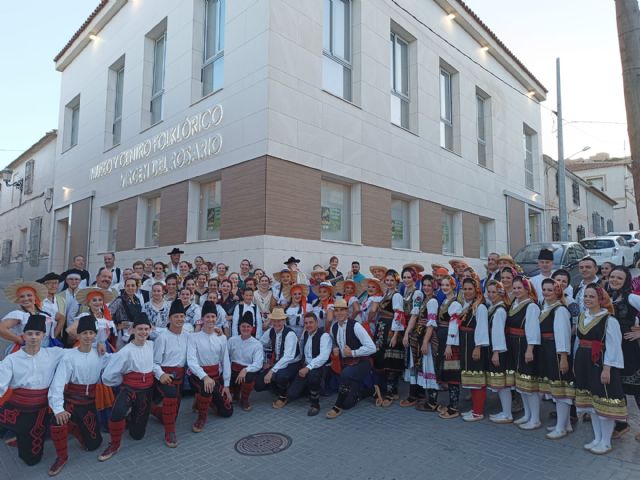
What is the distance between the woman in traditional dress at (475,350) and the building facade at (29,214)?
21088 mm

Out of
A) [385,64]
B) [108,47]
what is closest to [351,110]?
[385,64]

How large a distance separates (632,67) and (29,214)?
91.2 feet

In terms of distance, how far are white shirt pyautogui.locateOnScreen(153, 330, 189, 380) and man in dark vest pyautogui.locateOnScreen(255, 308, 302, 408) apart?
128 centimetres

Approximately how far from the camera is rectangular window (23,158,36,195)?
24606mm

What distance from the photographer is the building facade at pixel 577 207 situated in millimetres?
25497

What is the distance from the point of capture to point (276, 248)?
9.97 meters

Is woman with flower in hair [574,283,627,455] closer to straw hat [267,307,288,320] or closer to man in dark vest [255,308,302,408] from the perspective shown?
man in dark vest [255,308,302,408]

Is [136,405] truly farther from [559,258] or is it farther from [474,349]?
[559,258]

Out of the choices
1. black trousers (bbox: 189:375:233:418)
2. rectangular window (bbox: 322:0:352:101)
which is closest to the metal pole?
rectangular window (bbox: 322:0:352:101)

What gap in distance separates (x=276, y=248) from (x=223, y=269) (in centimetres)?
129

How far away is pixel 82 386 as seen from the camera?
4812 mm

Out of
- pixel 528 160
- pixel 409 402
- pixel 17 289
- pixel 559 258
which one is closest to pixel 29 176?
pixel 17 289

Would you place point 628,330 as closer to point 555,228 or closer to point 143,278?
point 143,278

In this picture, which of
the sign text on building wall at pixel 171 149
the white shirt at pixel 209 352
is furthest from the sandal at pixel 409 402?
the sign text on building wall at pixel 171 149
